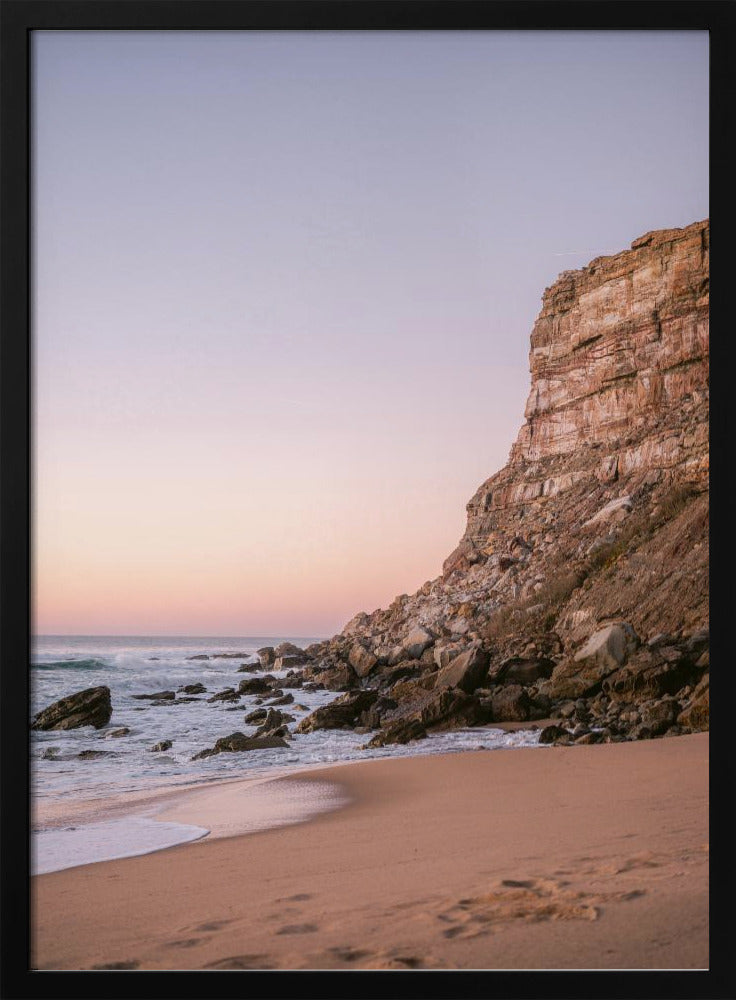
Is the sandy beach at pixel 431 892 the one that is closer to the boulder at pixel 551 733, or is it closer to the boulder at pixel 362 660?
the boulder at pixel 551 733

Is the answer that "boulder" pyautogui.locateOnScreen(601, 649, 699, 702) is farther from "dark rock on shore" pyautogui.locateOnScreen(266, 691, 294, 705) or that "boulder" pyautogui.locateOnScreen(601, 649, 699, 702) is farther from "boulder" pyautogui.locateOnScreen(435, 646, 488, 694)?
"dark rock on shore" pyautogui.locateOnScreen(266, 691, 294, 705)

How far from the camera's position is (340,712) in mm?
8211

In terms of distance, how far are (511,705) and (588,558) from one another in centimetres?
377

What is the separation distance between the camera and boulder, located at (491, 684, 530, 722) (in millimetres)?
7758

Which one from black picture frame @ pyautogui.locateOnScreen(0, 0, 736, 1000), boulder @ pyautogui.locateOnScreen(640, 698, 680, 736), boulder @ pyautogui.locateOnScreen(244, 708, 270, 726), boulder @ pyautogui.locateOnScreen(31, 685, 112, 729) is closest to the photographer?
black picture frame @ pyautogui.locateOnScreen(0, 0, 736, 1000)

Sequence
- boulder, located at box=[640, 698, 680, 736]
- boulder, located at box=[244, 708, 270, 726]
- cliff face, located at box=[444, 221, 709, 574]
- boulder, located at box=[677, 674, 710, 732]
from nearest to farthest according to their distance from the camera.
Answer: boulder, located at box=[677, 674, 710, 732] < boulder, located at box=[640, 698, 680, 736] < boulder, located at box=[244, 708, 270, 726] < cliff face, located at box=[444, 221, 709, 574]

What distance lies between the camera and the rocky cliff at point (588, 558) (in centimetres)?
691

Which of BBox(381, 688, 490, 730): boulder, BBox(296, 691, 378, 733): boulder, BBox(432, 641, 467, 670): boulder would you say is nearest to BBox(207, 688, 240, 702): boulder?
BBox(296, 691, 378, 733): boulder

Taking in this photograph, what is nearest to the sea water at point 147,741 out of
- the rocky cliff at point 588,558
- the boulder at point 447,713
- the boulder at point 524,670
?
the boulder at point 447,713

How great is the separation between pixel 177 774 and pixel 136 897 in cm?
238

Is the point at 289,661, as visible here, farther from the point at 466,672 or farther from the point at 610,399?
the point at 610,399

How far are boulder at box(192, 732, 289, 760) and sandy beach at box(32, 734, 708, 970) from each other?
1.92 metres
